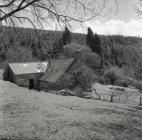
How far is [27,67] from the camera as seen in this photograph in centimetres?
4419

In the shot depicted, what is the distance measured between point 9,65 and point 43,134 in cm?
3634

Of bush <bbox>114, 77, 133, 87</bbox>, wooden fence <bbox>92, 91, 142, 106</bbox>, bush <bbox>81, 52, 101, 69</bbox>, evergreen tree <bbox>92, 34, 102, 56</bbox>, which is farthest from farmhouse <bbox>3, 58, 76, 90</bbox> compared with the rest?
evergreen tree <bbox>92, 34, 102, 56</bbox>

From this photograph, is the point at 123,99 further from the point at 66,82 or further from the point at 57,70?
the point at 57,70

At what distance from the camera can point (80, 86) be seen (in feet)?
112

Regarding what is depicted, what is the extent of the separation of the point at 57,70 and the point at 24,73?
6.60 metres

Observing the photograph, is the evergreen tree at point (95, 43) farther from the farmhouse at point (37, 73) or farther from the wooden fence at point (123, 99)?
the wooden fence at point (123, 99)

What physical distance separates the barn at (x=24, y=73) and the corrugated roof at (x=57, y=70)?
1701 millimetres

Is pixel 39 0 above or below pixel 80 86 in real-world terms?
above

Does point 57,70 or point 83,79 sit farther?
point 57,70

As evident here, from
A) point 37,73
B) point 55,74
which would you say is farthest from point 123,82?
point 37,73

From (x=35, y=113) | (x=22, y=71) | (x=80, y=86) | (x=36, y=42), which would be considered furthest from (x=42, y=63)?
(x=36, y=42)

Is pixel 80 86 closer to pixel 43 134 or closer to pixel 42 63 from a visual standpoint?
pixel 42 63

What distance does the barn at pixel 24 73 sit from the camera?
4200 centimetres

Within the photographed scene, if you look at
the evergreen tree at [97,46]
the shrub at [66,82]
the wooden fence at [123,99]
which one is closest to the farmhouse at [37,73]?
the shrub at [66,82]
